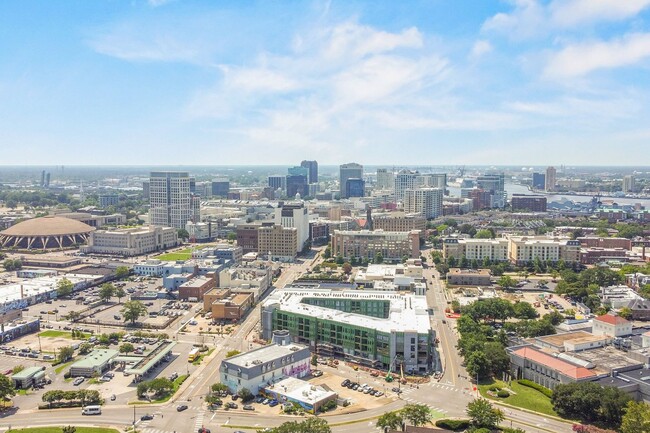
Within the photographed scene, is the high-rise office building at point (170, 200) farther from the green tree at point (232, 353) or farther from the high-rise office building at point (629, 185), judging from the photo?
the high-rise office building at point (629, 185)

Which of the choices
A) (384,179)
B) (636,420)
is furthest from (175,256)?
(384,179)

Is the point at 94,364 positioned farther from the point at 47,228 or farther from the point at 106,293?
the point at 47,228

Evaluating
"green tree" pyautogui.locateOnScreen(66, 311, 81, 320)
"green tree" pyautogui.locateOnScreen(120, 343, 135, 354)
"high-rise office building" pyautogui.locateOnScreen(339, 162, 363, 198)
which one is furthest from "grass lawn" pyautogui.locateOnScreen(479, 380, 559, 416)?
"high-rise office building" pyautogui.locateOnScreen(339, 162, 363, 198)

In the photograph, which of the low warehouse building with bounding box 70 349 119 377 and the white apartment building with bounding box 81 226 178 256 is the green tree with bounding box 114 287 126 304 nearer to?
the low warehouse building with bounding box 70 349 119 377

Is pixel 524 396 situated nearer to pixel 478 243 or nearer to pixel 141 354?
pixel 141 354

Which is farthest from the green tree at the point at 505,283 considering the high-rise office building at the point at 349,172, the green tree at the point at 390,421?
the high-rise office building at the point at 349,172

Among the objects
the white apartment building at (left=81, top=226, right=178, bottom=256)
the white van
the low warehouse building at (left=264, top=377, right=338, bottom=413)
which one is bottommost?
the white van

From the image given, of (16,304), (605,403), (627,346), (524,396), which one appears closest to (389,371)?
(524,396)
